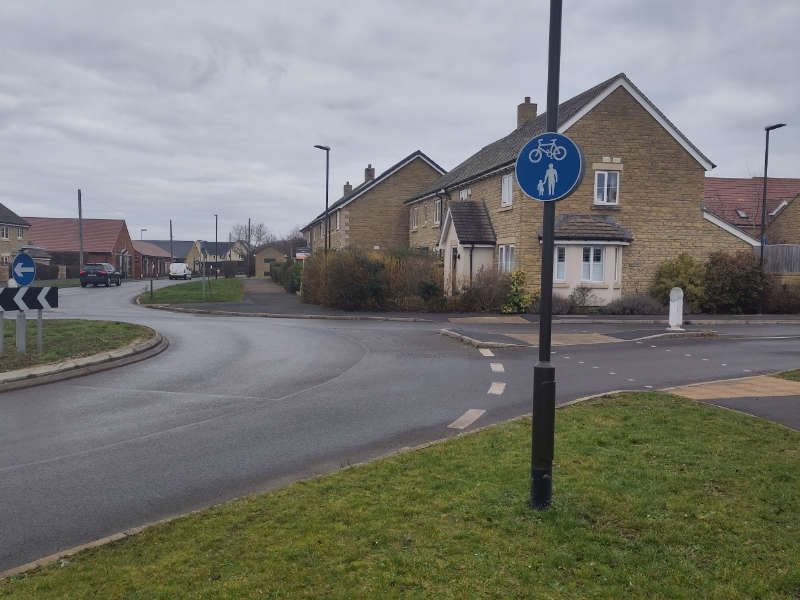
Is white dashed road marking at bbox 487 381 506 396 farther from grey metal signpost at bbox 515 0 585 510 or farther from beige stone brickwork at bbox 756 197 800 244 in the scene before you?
beige stone brickwork at bbox 756 197 800 244

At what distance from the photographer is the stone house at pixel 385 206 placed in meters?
43.3

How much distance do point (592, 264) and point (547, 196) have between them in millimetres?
21927

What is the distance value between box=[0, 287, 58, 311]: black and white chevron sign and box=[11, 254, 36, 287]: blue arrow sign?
1.67 feet

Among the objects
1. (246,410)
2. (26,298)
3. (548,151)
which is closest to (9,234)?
(26,298)

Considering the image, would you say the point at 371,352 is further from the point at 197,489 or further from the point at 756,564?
the point at 756,564

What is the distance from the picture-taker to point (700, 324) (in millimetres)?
21375

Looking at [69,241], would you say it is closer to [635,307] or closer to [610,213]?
[610,213]

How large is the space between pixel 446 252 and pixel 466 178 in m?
4.13

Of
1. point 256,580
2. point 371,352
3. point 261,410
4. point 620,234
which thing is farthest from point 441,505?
point 620,234

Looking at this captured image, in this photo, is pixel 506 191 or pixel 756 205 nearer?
pixel 506 191

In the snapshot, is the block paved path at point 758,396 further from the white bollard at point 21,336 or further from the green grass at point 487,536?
the white bollard at point 21,336

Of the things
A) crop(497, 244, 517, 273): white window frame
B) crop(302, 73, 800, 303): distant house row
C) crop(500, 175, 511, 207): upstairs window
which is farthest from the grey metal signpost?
crop(500, 175, 511, 207): upstairs window

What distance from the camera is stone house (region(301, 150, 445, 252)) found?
43.3 metres

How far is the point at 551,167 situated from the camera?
195 inches
